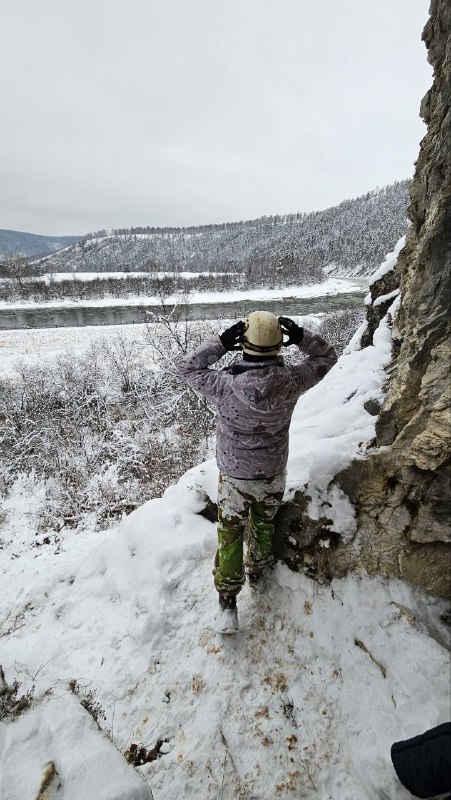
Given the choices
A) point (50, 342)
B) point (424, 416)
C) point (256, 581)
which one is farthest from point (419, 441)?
point (50, 342)

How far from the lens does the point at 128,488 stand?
29.9 feet

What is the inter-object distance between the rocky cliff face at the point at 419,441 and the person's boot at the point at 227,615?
66 cm

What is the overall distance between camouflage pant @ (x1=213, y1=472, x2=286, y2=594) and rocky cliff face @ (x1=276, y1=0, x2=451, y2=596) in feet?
1.81

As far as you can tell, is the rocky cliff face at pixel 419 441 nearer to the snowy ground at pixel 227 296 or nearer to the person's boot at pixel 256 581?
the person's boot at pixel 256 581

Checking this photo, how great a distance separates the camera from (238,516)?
9.28 feet

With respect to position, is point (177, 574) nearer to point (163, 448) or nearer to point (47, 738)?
point (47, 738)

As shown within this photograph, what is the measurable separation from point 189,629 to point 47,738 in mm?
1410

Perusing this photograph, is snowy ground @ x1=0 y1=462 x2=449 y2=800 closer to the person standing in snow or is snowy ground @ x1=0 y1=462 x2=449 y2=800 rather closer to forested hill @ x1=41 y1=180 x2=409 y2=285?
the person standing in snow

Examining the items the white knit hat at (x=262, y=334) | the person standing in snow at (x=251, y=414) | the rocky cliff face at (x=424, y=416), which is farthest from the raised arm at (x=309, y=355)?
the rocky cliff face at (x=424, y=416)

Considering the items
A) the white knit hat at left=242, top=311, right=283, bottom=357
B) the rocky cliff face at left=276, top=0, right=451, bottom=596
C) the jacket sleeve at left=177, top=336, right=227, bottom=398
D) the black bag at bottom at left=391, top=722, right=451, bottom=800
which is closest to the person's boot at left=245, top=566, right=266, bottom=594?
the rocky cliff face at left=276, top=0, right=451, bottom=596

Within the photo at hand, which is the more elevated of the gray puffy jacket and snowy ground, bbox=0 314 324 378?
the gray puffy jacket

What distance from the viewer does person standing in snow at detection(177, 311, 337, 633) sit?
7.66 ft

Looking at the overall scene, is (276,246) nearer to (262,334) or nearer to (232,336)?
(232,336)

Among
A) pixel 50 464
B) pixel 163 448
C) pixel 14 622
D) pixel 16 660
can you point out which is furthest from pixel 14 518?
pixel 16 660
